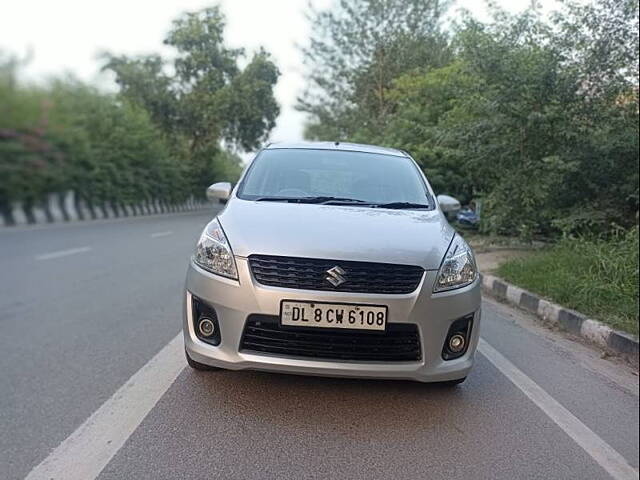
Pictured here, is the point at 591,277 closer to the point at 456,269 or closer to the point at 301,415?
the point at 456,269

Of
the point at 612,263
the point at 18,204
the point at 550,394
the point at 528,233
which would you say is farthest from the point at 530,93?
the point at 18,204

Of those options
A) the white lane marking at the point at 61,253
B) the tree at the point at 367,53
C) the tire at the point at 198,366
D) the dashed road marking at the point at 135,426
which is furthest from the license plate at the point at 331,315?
the tree at the point at 367,53

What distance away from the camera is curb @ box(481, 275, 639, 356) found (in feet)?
14.6

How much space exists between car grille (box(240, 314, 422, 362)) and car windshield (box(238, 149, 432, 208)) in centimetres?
115

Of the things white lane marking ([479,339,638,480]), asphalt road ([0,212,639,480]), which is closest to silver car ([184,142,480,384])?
asphalt road ([0,212,639,480])

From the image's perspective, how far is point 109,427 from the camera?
2.71m

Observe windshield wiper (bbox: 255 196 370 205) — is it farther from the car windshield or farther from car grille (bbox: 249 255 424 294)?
car grille (bbox: 249 255 424 294)

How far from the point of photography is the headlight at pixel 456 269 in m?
2.98

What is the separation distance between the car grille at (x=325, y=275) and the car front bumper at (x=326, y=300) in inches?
1.5

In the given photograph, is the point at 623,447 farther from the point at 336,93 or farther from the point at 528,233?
the point at 336,93

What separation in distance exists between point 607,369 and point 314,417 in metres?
2.39

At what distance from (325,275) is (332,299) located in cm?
13

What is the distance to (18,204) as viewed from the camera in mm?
13227

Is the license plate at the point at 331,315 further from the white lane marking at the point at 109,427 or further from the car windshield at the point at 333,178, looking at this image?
the car windshield at the point at 333,178
